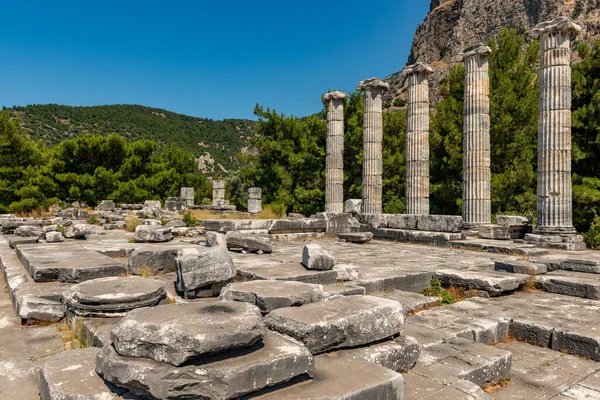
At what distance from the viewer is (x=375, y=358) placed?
3186 mm

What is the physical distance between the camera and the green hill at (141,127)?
2507 inches

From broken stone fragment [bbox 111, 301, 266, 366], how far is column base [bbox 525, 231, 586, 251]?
11296 millimetres

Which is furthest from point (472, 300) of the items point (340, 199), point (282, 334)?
point (340, 199)

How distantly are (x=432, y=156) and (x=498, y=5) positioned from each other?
212 ft

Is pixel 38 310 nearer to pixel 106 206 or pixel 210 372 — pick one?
pixel 210 372

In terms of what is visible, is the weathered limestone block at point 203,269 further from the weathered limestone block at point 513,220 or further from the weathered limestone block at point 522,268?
the weathered limestone block at point 513,220

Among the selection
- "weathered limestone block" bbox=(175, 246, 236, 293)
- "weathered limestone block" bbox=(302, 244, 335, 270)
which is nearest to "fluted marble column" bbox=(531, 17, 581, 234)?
"weathered limestone block" bbox=(302, 244, 335, 270)

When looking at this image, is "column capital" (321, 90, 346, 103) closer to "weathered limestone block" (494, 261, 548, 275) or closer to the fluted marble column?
the fluted marble column

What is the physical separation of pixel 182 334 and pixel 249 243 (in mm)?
6113

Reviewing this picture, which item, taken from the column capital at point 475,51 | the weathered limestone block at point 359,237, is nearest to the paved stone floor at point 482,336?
the weathered limestone block at point 359,237

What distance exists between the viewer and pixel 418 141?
1638cm

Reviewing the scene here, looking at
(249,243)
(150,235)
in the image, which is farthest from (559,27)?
(150,235)

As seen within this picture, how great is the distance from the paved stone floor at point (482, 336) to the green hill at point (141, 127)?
200ft

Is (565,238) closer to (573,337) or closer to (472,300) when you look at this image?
A: (472,300)
